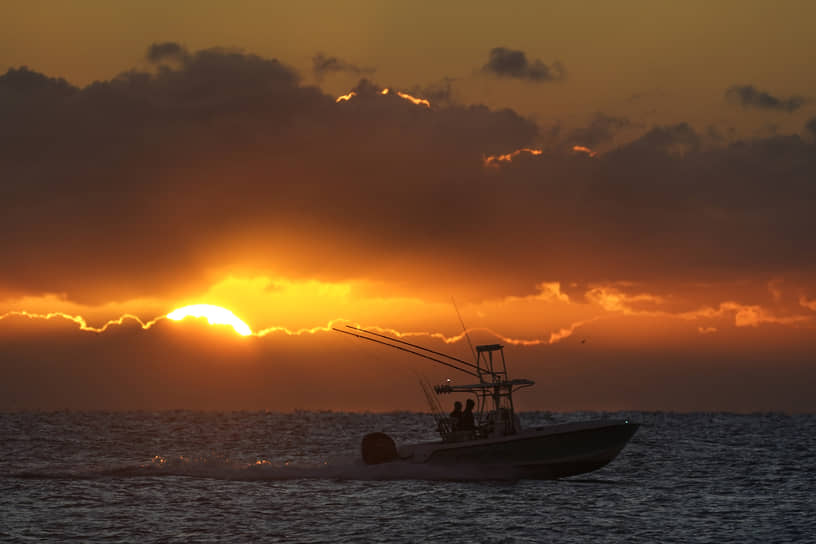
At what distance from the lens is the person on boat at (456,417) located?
3881 cm

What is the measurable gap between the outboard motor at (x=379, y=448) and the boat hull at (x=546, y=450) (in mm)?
2616

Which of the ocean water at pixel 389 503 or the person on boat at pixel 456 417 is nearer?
the ocean water at pixel 389 503

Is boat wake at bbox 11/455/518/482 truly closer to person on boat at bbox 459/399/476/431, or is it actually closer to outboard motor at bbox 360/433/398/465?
outboard motor at bbox 360/433/398/465

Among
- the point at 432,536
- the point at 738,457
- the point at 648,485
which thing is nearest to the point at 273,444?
the point at 738,457

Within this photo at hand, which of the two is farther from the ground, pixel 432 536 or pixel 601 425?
pixel 601 425

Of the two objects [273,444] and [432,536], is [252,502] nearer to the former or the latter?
[432,536]

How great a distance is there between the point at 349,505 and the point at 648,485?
15.9 m

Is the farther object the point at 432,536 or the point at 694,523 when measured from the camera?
the point at 694,523

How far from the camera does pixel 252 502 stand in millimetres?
38500

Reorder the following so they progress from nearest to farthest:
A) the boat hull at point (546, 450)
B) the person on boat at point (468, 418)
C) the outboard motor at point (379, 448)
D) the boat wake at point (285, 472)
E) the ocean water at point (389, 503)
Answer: the ocean water at point (389, 503)
the boat hull at point (546, 450)
the person on boat at point (468, 418)
the boat wake at point (285, 472)
the outboard motor at point (379, 448)

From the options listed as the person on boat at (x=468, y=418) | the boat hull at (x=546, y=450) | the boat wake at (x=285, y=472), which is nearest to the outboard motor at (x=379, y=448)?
→ the boat wake at (x=285, y=472)

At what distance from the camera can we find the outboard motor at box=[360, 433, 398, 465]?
4134 cm

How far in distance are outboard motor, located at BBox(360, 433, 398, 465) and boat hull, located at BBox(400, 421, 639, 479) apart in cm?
262

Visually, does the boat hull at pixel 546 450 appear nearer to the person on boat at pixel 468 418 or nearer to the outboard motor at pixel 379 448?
the person on boat at pixel 468 418
